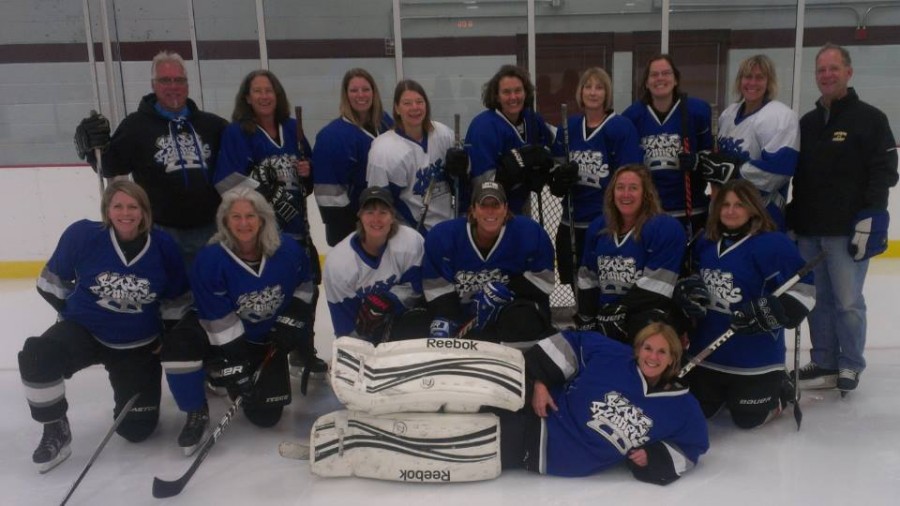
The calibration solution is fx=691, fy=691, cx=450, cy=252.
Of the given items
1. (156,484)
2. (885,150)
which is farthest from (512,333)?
(885,150)

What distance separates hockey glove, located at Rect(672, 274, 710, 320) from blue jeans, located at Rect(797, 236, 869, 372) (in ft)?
1.82

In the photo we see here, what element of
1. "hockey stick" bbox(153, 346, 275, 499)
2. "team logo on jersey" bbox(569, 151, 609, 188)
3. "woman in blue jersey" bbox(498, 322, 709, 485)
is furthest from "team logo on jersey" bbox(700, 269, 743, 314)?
"hockey stick" bbox(153, 346, 275, 499)

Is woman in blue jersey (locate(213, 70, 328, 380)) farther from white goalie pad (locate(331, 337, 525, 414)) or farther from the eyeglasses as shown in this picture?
white goalie pad (locate(331, 337, 525, 414))

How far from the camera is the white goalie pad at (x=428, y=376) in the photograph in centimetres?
197

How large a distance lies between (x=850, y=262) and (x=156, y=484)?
2359 mm

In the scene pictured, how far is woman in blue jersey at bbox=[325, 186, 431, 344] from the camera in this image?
2340mm

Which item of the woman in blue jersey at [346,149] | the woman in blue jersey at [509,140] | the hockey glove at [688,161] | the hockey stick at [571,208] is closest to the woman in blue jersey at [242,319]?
the woman in blue jersey at [346,149]

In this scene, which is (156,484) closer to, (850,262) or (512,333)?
(512,333)

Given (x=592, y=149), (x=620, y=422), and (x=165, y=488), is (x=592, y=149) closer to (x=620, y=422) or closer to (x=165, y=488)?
(x=620, y=422)

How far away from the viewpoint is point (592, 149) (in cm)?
268

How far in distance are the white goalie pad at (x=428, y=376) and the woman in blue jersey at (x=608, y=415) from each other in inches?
3.2

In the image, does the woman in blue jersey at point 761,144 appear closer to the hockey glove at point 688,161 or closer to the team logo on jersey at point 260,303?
the hockey glove at point 688,161

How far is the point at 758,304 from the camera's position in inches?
83.0

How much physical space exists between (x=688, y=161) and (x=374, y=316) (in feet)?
4.29
